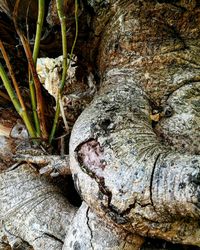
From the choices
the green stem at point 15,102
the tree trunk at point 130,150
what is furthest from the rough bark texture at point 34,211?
the green stem at point 15,102

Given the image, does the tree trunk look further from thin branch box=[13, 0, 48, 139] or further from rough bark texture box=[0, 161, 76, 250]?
thin branch box=[13, 0, 48, 139]

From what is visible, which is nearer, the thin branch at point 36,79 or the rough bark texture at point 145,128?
the rough bark texture at point 145,128

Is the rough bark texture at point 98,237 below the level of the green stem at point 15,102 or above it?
below

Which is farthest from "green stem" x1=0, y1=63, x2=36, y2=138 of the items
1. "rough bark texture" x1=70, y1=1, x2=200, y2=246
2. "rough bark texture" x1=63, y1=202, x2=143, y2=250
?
"rough bark texture" x1=63, y1=202, x2=143, y2=250

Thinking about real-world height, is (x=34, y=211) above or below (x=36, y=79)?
below

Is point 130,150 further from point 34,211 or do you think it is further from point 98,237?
point 34,211

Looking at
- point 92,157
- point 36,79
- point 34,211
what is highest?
point 36,79

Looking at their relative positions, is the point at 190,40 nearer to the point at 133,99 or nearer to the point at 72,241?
the point at 133,99

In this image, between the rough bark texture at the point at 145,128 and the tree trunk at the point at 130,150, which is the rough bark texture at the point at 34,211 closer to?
the tree trunk at the point at 130,150

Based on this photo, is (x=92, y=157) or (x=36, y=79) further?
(x=36, y=79)

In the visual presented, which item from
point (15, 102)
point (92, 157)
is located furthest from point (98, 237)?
point (15, 102)

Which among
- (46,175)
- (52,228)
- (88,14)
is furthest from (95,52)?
(52,228)

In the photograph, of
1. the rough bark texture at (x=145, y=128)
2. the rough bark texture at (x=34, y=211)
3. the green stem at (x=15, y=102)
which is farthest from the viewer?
the green stem at (x=15, y=102)
